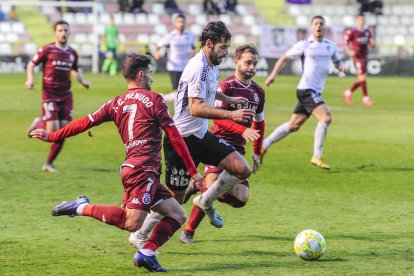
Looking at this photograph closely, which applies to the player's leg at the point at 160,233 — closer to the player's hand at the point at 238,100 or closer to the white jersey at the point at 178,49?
the player's hand at the point at 238,100

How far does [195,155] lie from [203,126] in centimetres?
30

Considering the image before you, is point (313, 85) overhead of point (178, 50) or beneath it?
overhead

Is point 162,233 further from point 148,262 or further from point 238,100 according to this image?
point 238,100

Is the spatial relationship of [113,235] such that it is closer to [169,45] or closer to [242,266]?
[242,266]

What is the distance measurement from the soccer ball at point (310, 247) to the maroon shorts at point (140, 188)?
1.38 meters

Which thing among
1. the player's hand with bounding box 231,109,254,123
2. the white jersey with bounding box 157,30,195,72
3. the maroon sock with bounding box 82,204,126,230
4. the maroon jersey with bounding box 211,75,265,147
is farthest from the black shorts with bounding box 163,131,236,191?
the white jersey with bounding box 157,30,195,72

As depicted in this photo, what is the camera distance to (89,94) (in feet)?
96.1

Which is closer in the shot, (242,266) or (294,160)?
(242,266)

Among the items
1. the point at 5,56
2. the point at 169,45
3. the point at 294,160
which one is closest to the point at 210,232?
the point at 294,160

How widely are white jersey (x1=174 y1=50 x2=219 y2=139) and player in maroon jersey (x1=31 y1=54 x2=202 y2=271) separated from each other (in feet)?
2.10

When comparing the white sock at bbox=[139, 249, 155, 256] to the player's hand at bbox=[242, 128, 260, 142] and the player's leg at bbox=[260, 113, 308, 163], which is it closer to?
the player's hand at bbox=[242, 128, 260, 142]

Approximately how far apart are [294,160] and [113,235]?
6.71 meters

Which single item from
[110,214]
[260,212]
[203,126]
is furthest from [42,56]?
[110,214]

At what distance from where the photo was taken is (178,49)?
2286 centimetres
